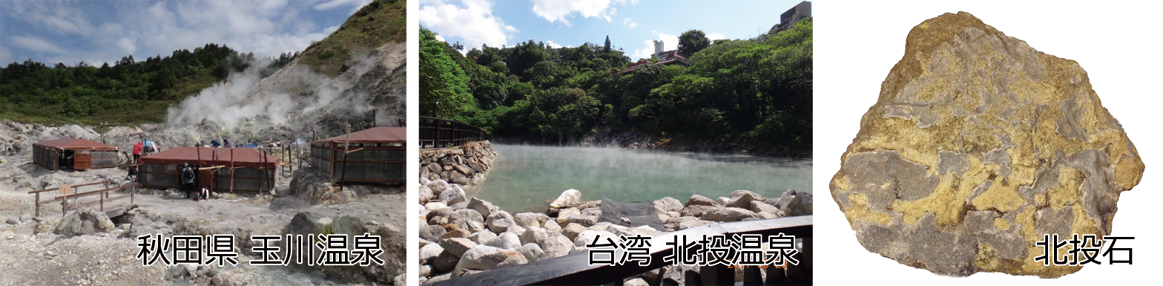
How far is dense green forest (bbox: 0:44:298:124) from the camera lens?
2002 mm

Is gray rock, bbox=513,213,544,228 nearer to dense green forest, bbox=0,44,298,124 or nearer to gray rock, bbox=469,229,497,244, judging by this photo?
gray rock, bbox=469,229,497,244

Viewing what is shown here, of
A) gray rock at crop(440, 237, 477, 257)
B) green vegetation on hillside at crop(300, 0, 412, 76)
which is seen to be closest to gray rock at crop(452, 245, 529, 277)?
gray rock at crop(440, 237, 477, 257)

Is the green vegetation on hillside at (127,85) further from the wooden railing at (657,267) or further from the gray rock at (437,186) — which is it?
the gray rock at (437,186)

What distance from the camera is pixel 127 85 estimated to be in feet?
6.69

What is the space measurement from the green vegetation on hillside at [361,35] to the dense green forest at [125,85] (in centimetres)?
36

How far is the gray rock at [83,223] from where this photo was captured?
6.14ft

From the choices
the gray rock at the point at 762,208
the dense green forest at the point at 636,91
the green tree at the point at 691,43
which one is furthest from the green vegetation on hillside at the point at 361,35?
the gray rock at the point at 762,208

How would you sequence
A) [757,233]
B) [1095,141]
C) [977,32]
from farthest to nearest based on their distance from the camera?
[977,32]
[1095,141]
[757,233]

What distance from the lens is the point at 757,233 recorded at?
117 centimetres

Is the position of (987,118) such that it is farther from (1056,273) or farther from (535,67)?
(535,67)

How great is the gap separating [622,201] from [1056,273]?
10.6 ft

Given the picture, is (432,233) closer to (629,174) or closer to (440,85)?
(440,85)

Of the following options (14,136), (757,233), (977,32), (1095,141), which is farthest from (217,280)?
(1095,141)

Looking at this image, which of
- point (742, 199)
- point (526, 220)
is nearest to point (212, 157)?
point (526, 220)
